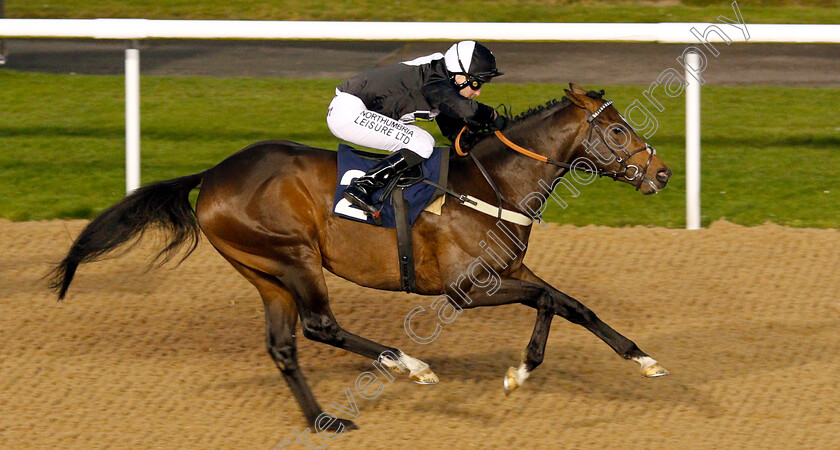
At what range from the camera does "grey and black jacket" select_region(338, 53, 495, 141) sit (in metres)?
5.12

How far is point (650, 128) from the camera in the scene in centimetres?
1040

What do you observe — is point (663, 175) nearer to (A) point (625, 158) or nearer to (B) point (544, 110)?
(A) point (625, 158)

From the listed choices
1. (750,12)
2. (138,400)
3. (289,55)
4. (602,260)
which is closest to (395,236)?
(138,400)

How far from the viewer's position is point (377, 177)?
5195 mm

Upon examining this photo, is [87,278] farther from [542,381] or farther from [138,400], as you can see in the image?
[542,381]

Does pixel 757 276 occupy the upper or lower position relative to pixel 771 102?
lower

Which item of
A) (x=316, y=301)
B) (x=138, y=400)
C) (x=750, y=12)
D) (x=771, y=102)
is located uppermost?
(x=750, y=12)

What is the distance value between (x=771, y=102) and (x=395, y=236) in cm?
733

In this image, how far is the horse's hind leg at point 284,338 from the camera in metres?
5.14

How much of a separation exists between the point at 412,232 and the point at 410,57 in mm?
7877

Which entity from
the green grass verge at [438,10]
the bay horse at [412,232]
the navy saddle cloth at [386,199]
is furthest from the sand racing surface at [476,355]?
the green grass verge at [438,10]

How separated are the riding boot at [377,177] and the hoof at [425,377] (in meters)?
0.83

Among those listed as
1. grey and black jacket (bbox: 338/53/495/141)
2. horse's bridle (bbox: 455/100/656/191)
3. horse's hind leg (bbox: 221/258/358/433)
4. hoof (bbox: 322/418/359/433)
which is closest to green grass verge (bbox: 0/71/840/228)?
horse's bridle (bbox: 455/100/656/191)

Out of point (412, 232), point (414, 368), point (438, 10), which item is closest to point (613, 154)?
point (412, 232)
